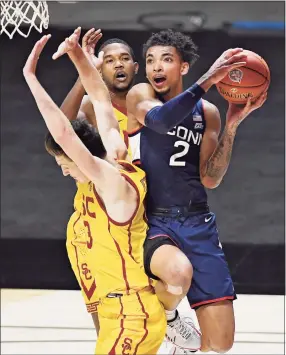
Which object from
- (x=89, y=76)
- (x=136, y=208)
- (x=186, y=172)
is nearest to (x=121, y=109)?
(x=186, y=172)

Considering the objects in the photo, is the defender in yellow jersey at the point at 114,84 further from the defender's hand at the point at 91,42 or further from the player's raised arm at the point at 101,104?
the player's raised arm at the point at 101,104

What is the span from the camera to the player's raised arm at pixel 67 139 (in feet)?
11.6

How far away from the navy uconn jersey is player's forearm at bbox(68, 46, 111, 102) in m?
0.38

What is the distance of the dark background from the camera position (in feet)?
25.7

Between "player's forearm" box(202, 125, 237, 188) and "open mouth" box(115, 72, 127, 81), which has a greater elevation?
"open mouth" box(115, 72, 127, 81)

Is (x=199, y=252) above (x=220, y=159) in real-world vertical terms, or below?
below

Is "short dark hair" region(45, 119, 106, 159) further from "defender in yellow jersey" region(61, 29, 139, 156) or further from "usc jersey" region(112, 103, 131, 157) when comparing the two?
"usc jersey" region(112, 103, 131, 157)

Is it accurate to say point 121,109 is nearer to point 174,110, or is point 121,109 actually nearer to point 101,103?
point 101,103

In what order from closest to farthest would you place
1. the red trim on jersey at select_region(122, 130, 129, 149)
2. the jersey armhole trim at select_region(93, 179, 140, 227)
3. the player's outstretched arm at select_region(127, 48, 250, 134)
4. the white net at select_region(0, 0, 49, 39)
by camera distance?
the jersey armhole trim at select_region(93, 179, 140, 227) → the player's outstretched arm at select_region(127, 48, 250, 134) → the red trim on jersey at select_region(122, 130, 129, 149) → the white net at select_region(0, 0, 49, 39)

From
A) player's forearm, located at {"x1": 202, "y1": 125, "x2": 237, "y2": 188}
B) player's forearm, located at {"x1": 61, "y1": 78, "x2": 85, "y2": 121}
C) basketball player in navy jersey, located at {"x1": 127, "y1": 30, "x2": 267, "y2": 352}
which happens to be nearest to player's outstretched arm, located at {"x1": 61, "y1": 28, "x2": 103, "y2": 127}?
player's forearm, located at {"x1": 61, "y1": 78, "x2": 85, "y2": 121}

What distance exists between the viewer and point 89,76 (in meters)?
4.11

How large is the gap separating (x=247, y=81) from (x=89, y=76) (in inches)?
31.7

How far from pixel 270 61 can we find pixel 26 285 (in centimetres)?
313

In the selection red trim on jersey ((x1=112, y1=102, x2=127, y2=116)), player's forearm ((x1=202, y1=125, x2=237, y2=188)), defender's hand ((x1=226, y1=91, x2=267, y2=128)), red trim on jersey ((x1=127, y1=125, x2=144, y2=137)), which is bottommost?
player's forearm ((x1=202, y1=125, x2=237, y2=188))
